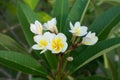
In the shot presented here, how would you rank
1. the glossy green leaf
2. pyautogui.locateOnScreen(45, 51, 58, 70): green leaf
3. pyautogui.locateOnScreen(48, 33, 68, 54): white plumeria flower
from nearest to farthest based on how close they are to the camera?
pyautogui.locateOnScreen(48, 33, 68, 54): white plumeria flower
pyautogui.locateOnScreen(45, 51, 58, 70): green leaf
the glossy green leaf

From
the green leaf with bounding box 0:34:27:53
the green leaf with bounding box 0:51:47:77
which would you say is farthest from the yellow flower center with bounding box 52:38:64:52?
the green leaf with bounding box 0:34:27:53

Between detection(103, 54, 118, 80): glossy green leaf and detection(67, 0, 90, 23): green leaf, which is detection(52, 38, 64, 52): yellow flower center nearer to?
detection(67, 0, 90, 23): green leaf

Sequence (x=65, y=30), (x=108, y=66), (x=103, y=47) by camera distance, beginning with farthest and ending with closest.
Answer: (x=108, y=66) → (x=65, y=30) → (x=103, y=47)

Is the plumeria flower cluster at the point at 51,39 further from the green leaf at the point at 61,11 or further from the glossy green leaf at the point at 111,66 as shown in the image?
the glossy green leaf at the point at 111,66

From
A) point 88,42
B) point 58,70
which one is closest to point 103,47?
point 88,42

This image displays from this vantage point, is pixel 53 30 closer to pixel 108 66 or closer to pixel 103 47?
pixel 103 47

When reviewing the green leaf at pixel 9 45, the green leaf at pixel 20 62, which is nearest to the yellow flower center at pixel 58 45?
the green leaf at pixel 20 62
